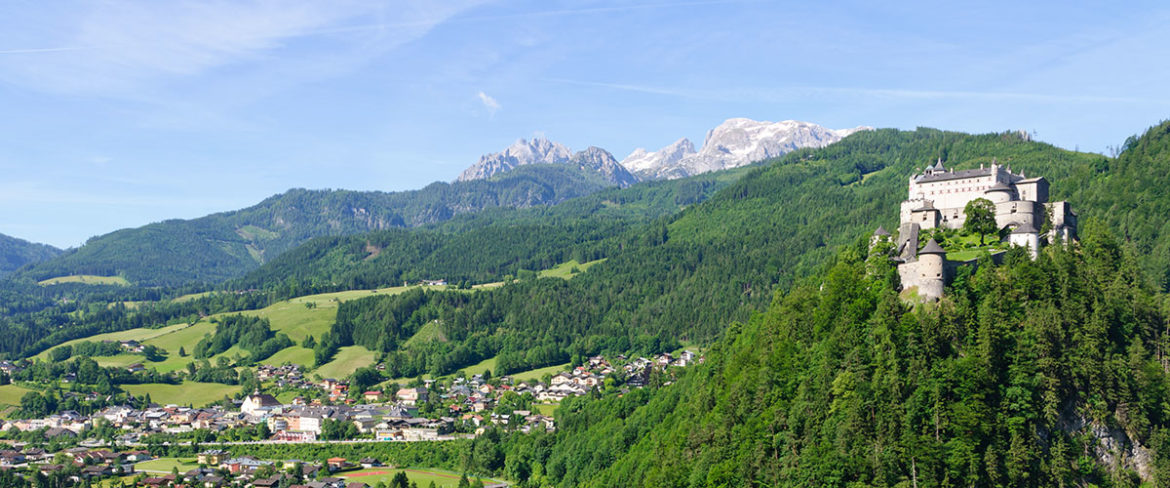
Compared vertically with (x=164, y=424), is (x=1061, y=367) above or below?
above

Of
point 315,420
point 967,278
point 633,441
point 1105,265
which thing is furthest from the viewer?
point 315,420

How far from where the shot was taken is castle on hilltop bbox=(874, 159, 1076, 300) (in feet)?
291

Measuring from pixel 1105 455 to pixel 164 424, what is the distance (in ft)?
496

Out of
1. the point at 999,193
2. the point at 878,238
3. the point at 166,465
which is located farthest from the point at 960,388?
the point at 166,465

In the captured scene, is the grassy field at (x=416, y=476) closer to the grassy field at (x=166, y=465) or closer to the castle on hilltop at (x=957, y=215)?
the grassy field at (x=166, y=465)

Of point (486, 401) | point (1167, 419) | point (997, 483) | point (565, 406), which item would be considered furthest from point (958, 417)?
point (486, 401)

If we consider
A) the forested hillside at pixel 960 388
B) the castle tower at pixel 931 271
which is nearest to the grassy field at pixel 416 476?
→ the forested hillside at pixel 960 388

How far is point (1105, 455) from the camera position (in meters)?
80.3

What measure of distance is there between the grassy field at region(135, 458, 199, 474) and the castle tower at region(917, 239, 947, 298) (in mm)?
101863

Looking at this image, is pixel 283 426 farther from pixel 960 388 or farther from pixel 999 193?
pixel 960 388

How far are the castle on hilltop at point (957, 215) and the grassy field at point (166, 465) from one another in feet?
330

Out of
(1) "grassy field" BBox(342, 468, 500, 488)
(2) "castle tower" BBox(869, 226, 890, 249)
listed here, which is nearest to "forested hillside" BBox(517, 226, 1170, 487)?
(2) "castle tower" BBox(869, 226, 890, 249)

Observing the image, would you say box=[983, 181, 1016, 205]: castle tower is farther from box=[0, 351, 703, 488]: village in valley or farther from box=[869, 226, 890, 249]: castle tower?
box=[0, 351, 703, 488]: village in valley

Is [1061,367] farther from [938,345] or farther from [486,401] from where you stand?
[486,401]
